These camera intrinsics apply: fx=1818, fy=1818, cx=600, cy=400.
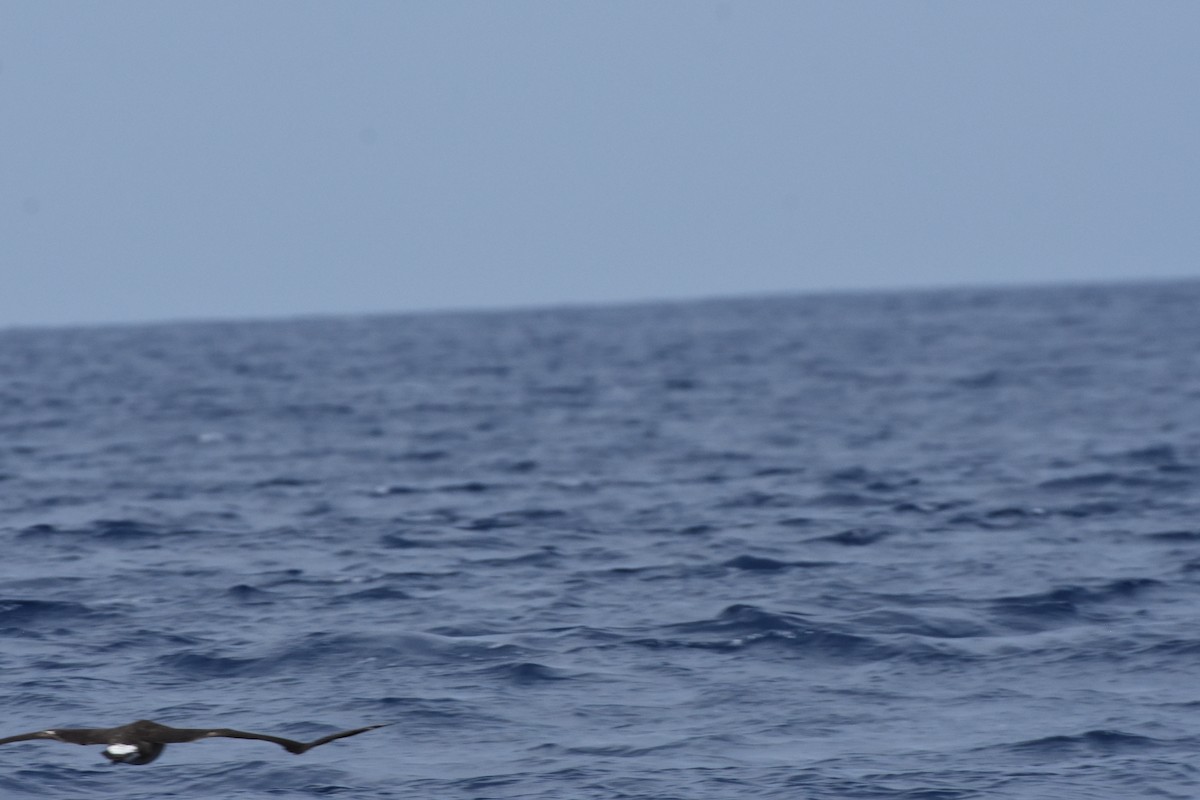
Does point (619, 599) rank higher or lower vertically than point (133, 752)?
lower

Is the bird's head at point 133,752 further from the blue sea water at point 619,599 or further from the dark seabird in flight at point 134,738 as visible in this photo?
the blue sea water at point 619,599

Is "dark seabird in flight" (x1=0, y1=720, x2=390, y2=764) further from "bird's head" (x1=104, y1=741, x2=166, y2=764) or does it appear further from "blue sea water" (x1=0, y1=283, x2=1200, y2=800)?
"blue sea water" (x1=0, y1=283, x2=1200, y2=800)

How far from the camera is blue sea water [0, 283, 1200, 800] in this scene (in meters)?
12.8

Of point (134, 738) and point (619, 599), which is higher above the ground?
point (134, 738)

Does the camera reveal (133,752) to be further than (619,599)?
No

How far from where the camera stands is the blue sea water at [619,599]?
1280cm

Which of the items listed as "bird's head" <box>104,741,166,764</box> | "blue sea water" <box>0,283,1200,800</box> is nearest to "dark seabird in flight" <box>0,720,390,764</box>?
"bird's head" <box>104,741,166,764</box>

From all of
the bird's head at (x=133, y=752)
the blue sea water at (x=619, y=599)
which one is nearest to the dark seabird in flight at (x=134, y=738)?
the bird's head at (x=133, y=752)

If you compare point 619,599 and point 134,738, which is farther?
point 619,599

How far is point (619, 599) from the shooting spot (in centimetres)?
1794

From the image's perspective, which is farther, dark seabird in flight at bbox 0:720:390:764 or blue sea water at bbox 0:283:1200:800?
blue sea water at bbox 0:283:1200:800

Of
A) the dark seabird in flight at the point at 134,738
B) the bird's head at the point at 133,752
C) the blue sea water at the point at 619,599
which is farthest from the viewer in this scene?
the blue sea water at the point at 619,599

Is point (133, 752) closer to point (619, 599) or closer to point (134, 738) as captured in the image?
point (134, 738)

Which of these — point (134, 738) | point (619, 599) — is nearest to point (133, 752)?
point (134, 738)
